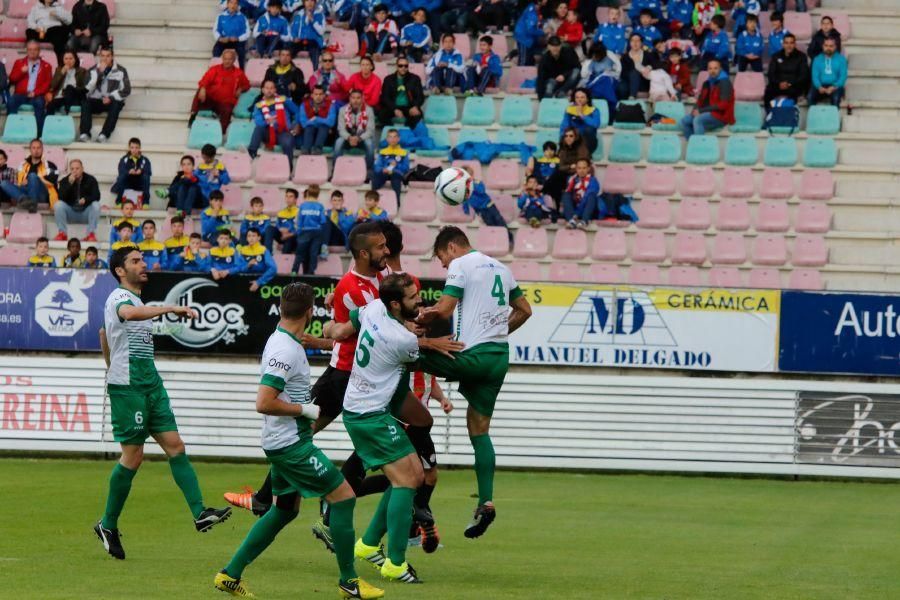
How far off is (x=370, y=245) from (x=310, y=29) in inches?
646

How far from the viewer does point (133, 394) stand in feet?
36.8

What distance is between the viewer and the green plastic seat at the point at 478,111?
83.1ft

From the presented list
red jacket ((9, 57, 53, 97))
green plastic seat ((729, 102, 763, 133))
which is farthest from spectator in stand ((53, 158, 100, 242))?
green plastic seat ((729, 102, 763, 133))

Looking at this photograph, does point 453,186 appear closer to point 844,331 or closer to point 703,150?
point 844,331

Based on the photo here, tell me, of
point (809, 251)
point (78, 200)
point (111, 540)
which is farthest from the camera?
point (78, 200)

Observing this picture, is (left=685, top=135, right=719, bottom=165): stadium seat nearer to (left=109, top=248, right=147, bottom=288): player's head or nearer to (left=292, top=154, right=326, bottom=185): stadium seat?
(left=292, top=154, right=326, bottom=185): stadium seat

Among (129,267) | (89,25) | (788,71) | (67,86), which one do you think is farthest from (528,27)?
(129,267)

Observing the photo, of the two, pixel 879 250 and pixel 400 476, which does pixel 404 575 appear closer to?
pixel 400 476

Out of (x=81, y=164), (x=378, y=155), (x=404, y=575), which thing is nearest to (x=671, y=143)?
(x=378, y=155)

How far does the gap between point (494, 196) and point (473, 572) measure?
1416cm

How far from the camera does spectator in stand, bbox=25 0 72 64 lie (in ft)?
87.5

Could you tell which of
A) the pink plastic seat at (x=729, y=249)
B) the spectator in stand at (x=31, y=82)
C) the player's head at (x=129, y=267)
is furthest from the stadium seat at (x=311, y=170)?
the player's head at (x=129, y=267)

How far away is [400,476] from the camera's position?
9484 mm

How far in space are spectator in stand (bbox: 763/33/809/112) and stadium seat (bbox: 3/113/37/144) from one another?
1279 cm
